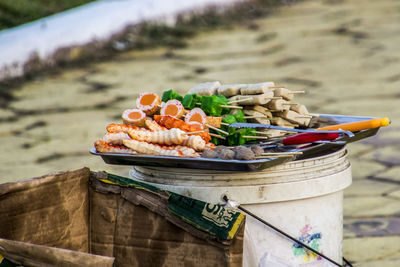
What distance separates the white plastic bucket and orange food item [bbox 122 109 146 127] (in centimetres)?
26

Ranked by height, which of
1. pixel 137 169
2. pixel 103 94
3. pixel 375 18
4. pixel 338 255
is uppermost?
pixel 137 169

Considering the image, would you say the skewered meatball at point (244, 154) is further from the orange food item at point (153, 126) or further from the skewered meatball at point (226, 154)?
the orange food item at point (153, 126)

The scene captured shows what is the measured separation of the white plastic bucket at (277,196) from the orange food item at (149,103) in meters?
0.34

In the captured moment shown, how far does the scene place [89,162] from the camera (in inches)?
176

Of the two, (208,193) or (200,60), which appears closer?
(208,193)

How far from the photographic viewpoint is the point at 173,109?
2549mm

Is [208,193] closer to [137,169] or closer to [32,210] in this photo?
[137,169]

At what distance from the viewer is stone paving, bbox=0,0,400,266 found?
3.83 meters

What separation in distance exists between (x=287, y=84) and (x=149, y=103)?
12.7ft

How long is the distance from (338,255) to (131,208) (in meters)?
0.79

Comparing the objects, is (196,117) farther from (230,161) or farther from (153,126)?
(230,161)

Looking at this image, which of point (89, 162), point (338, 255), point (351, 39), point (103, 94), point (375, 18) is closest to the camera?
point (338, 255)

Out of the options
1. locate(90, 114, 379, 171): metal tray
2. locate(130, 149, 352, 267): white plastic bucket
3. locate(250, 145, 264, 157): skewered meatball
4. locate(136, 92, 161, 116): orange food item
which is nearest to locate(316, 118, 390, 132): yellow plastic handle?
locate(90, 114, 379, 171): metal tray

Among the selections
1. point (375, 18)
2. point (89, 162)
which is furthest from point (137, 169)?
point (375, 18)
